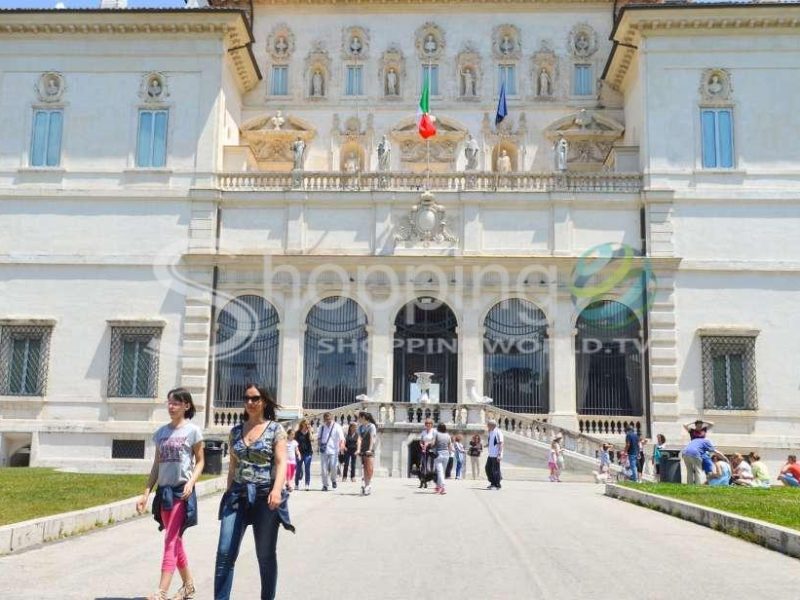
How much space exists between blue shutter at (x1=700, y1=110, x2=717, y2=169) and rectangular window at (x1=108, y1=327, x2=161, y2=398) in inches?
794

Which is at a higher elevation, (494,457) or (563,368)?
(563,368)

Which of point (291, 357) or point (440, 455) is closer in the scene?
point (440, 455)

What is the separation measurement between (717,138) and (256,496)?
2855 cm

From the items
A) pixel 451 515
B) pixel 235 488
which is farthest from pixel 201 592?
pixel 451 515

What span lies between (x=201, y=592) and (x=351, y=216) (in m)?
24.5

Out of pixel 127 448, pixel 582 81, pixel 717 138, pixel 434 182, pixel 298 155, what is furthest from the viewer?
pixel 582 81

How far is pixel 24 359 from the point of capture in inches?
1252

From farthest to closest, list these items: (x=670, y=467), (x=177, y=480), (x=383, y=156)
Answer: (x=383, y=156) → (x=670, y=467) → (x=177, y=480)

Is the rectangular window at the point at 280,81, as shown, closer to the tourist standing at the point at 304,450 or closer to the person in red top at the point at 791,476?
the tourist standing at the point at 304,450

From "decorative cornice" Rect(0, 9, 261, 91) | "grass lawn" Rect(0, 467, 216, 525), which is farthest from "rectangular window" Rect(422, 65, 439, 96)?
"grass lawn" Rect(0, 467, 216, 525)

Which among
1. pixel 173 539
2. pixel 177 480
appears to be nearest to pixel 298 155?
pixel 177 480

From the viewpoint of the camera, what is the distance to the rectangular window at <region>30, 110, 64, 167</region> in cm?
3331

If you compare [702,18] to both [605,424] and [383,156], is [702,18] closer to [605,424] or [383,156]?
[383,156]

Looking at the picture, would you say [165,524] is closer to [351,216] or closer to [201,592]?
[201,592]
